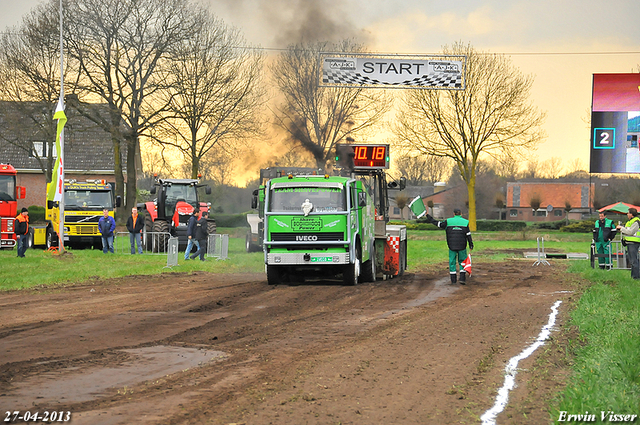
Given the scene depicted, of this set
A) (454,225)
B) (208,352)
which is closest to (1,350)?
(208,352)

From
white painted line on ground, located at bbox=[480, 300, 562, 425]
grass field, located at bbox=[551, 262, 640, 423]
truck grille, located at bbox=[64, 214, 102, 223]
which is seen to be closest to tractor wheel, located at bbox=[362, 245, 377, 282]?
grass field, located at bbox=[551, 262, 640, 423]

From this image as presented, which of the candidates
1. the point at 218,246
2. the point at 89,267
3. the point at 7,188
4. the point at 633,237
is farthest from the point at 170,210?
the point at 633,237

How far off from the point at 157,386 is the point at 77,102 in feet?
117

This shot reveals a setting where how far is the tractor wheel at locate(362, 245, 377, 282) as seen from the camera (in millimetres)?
19547

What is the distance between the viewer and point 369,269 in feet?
64.3

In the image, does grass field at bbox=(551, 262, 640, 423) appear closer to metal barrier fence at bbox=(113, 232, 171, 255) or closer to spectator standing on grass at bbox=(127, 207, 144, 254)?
spectator standing on grass at bbox=(127, 207, 144, 254)

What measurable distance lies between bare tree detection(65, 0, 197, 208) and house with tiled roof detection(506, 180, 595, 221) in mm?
69583

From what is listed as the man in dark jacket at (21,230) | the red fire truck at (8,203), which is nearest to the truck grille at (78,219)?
the red fire truck at (8,203)

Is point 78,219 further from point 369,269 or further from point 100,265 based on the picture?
point 369,269

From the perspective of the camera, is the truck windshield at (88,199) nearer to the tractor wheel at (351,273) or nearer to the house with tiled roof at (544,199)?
the tractor wheel at (351,273)

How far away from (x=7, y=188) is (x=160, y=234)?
7.03m

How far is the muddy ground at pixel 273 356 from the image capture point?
6254 mm

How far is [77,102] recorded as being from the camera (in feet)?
131

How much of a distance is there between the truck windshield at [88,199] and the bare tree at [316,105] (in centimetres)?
839
